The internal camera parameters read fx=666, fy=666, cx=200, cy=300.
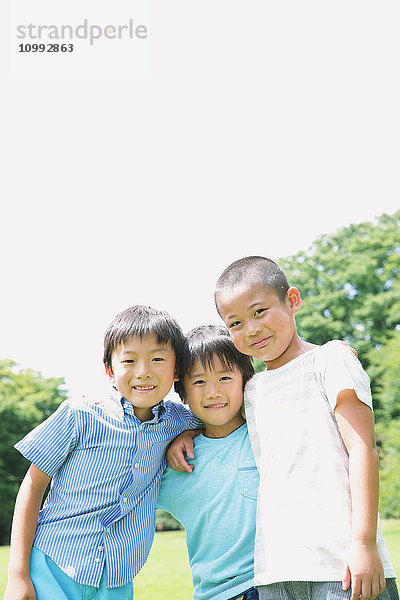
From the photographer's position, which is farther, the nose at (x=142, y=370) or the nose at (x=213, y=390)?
the nose at (x=213, y=390)

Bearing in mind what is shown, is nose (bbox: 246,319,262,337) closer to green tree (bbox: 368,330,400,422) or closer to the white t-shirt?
the white t-shirt

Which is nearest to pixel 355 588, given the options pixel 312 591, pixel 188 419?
pixel 312 591

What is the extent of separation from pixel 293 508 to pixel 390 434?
20067 millimetres

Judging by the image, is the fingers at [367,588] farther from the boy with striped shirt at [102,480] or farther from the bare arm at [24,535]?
the bare arm at [24,535]

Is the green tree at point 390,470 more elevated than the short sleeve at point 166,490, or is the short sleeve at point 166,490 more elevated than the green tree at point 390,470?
the short sleeve at point 166,490

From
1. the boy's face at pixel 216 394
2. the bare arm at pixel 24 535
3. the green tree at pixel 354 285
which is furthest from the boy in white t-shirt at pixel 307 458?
the green tree at pixel 354 285

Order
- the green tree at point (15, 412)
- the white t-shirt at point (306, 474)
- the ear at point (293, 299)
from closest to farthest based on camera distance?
the white t-shirt at point (306, 474)
the ear at point (293, 299)
the green tree at point (15, 412)

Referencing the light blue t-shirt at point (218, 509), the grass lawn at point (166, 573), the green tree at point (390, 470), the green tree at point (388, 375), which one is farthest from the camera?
the green tree at point (388, 375)

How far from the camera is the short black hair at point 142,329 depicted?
265 centimetres

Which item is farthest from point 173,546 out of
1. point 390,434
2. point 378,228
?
point 378,228

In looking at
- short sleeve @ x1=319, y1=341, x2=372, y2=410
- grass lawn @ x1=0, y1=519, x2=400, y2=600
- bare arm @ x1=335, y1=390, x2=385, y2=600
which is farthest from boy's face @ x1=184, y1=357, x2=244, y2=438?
grass lawn @ x1=0, y1=519, x2=400, y2=600

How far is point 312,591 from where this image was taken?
2162 millimetres

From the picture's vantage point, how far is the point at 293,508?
2242mm

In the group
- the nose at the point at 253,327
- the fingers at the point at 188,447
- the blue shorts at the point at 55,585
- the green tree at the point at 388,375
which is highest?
the nose at the point at 253,327
